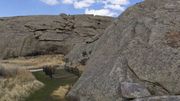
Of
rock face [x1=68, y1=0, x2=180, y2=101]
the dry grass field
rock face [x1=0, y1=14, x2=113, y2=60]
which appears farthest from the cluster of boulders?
rock face [x1=0, y1=14, x2=113, y2=60]

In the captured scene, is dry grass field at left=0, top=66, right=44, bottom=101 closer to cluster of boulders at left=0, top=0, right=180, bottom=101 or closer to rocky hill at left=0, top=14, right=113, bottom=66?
cluster of boulders at left=0, top=0, right=180, bottom=101

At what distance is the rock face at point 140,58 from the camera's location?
1773 cm

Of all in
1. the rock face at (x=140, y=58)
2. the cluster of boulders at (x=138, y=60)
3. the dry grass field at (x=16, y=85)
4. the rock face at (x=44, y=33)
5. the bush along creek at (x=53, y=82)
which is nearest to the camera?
the cluster of boulders at (x=138, y=60)

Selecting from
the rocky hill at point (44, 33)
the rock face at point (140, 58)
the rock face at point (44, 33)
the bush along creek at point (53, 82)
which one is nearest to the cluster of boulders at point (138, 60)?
the rock face at point (140, 58)

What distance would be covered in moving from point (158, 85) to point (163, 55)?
5.33 ft

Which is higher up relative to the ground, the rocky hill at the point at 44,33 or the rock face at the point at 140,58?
the rock face at the point at 140,58

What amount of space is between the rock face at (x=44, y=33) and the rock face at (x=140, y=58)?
170ft

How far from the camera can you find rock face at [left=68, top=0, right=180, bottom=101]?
58.2ft

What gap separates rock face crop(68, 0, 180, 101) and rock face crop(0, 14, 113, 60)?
51.9 metres

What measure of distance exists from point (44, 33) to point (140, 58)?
60775 millimetres

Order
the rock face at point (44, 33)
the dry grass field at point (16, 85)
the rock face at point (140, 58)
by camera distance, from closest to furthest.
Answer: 1. the rock face at point (140, 58)
2. the dry grass field at point (16, 85)
3. the rock face at point (44, 33)

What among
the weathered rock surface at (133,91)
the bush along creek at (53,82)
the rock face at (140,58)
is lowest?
the bush along creek at (53,82)

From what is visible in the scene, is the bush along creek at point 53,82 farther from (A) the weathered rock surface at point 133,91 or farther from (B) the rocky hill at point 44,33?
(B) the rocky hill at point 44,33

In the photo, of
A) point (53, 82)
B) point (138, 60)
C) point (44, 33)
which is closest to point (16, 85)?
point (53, 82)
